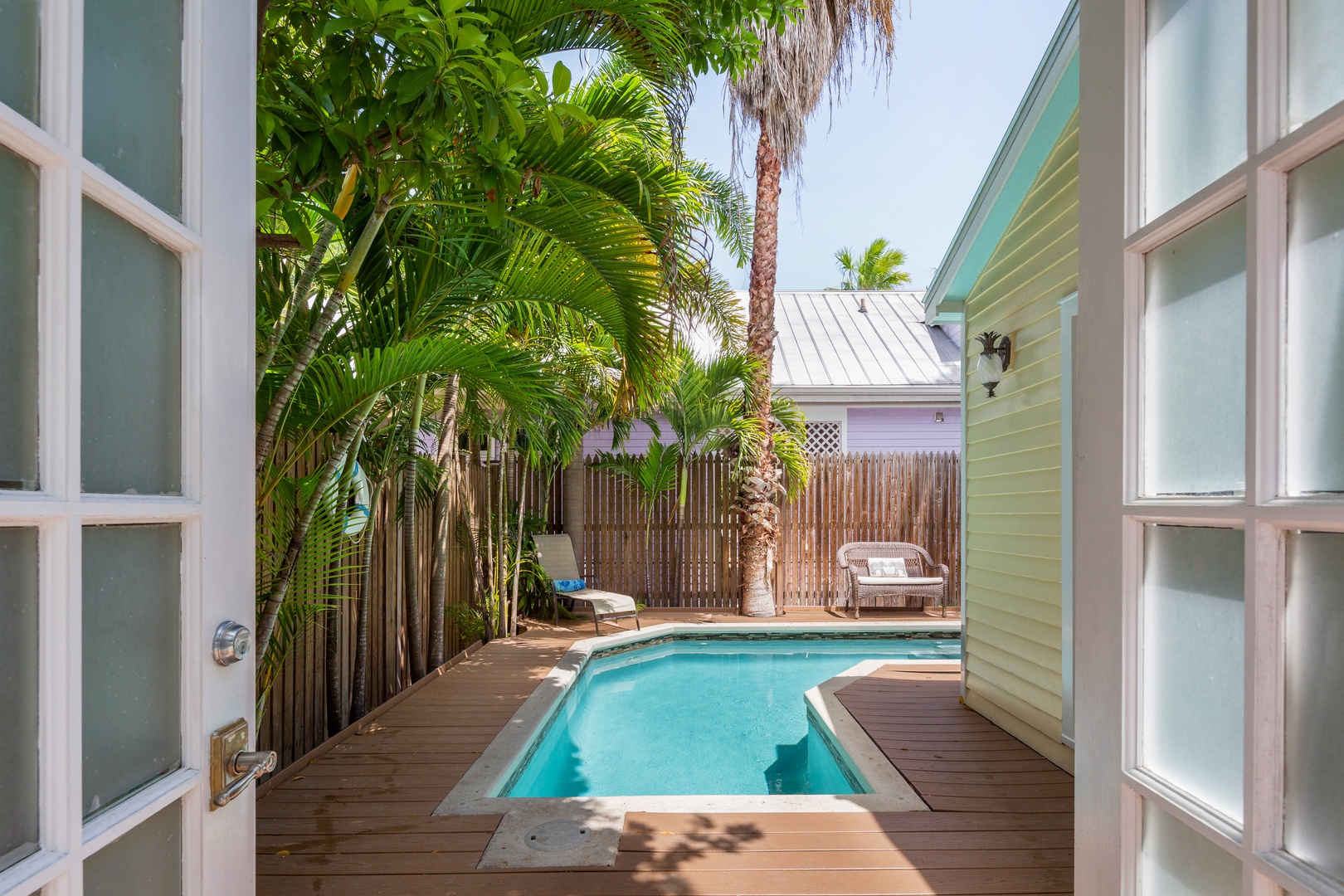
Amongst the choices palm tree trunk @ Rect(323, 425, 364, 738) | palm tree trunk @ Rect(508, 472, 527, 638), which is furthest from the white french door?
palm tree trunk @ Rect(508, 472, 527, 638)

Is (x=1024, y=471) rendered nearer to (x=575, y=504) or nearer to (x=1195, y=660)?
(x=1195, y=660)

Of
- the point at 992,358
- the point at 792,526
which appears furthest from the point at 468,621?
the point at 992,358

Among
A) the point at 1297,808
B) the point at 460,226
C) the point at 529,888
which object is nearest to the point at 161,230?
the point at 1297,808

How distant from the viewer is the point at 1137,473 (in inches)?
38.6

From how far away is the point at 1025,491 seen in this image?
13.0ft

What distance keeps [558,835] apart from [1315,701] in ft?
8.08

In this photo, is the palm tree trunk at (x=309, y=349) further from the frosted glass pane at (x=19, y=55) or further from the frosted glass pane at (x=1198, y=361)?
the frosted glass pane at (x=1198, y=361)

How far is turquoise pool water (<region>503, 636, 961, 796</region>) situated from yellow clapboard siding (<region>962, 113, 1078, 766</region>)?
3.48 ft

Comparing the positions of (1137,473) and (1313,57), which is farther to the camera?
(1137,473)

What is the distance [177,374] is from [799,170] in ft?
24.2

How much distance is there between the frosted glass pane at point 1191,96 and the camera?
2.74 feet

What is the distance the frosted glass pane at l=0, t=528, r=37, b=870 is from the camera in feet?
2.13

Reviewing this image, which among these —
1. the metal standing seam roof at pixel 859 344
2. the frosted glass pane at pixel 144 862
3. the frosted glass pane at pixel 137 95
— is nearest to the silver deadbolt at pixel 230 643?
the frosted glass pane at pixel 144 862

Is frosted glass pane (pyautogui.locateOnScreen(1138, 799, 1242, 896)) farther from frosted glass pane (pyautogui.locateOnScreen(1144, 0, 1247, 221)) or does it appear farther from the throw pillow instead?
the throw pillow
